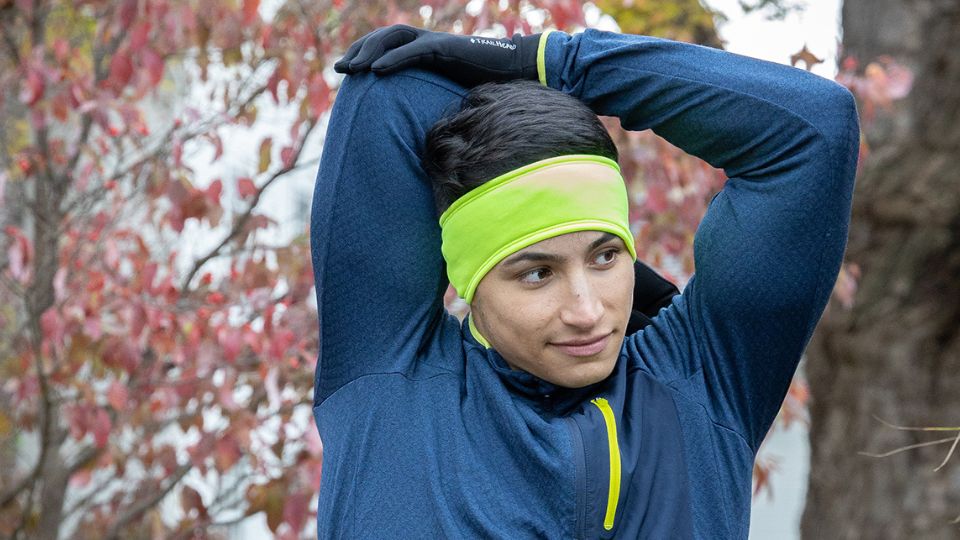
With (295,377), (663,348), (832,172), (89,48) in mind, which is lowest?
(295,377)

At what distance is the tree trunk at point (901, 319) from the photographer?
4832mm

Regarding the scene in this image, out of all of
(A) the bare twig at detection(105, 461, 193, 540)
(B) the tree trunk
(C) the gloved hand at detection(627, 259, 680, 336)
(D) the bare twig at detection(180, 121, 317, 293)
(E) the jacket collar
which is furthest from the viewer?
(B) the tree trunk

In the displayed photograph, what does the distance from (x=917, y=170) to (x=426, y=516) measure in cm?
376

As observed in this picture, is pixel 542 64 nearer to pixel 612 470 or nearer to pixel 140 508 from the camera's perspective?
pixel 612 470

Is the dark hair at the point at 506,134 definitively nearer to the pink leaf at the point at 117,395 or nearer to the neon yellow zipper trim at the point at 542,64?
the neon yellow zipper trim at the point at 542,64

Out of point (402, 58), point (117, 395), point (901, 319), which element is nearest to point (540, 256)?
point (402, 58)

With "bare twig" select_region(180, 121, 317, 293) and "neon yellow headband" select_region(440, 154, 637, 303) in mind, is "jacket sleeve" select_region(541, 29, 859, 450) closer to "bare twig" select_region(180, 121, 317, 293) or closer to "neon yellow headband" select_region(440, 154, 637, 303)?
"neon yellow headband" select_region(440, 154, 637, 303)

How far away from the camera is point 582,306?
1628 millimetres

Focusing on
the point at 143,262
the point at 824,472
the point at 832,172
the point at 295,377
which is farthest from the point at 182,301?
the point at 824,472

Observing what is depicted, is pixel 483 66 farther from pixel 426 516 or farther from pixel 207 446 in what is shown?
pixel 207 446

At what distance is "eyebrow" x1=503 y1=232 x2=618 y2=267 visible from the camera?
1648 mm

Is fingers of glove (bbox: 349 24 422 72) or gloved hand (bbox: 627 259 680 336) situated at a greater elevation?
fingers of glove (bbox: 349 24 422 72)

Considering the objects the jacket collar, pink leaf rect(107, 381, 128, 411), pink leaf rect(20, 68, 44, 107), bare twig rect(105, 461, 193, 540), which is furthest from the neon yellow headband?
bare twig rect(105, 461, 193, 540)

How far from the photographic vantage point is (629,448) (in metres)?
1.64
